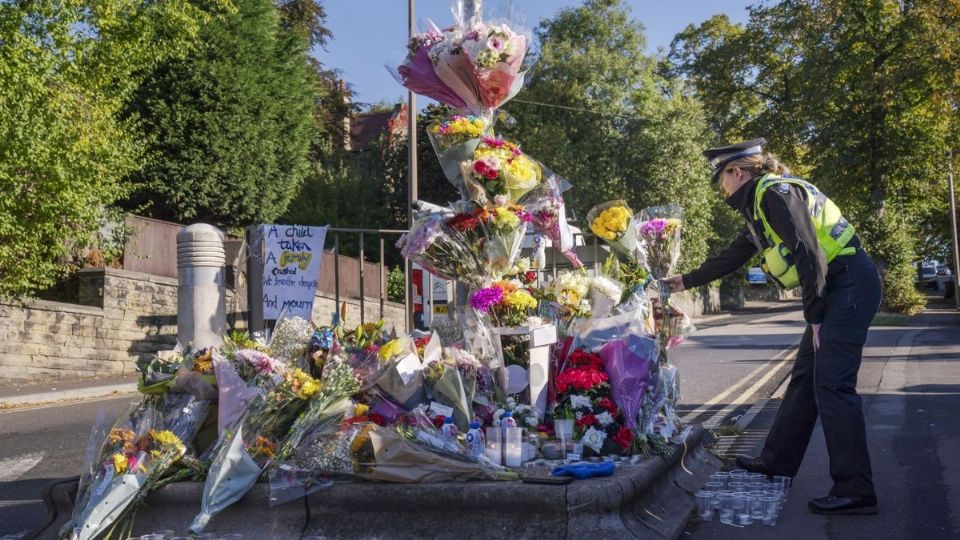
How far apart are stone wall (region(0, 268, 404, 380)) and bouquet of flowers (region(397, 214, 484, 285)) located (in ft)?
31.8

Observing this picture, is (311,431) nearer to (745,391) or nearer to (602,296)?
(602,296)

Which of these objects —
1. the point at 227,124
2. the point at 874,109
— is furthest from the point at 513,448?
the point at 874,109

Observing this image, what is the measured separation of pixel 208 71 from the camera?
23469mm

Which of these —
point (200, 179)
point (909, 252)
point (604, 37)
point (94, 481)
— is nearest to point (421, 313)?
point (200, 179)

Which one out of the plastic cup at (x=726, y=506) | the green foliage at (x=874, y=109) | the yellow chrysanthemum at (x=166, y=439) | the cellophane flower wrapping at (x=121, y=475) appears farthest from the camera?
the green foliage at (x=874, y=109)

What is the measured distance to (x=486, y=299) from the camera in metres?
5.83

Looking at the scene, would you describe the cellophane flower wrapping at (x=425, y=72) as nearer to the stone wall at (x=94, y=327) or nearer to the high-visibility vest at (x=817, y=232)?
the high-visibility vest at (x=817, y=232)

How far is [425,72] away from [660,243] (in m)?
2.04

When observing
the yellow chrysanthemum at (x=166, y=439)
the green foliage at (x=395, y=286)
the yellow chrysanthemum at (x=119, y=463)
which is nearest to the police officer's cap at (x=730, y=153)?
the yellow chrysanthemum at (x=166, y=439)

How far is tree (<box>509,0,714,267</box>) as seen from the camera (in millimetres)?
37938

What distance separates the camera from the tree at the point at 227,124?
23250 millimetres

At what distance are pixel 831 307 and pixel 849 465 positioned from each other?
A: 0.84 meters

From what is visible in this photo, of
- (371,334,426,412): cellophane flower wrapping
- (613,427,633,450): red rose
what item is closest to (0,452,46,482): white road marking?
(371,334,426,412): cellophane flower wrapping

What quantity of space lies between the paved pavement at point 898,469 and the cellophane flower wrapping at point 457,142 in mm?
2678
